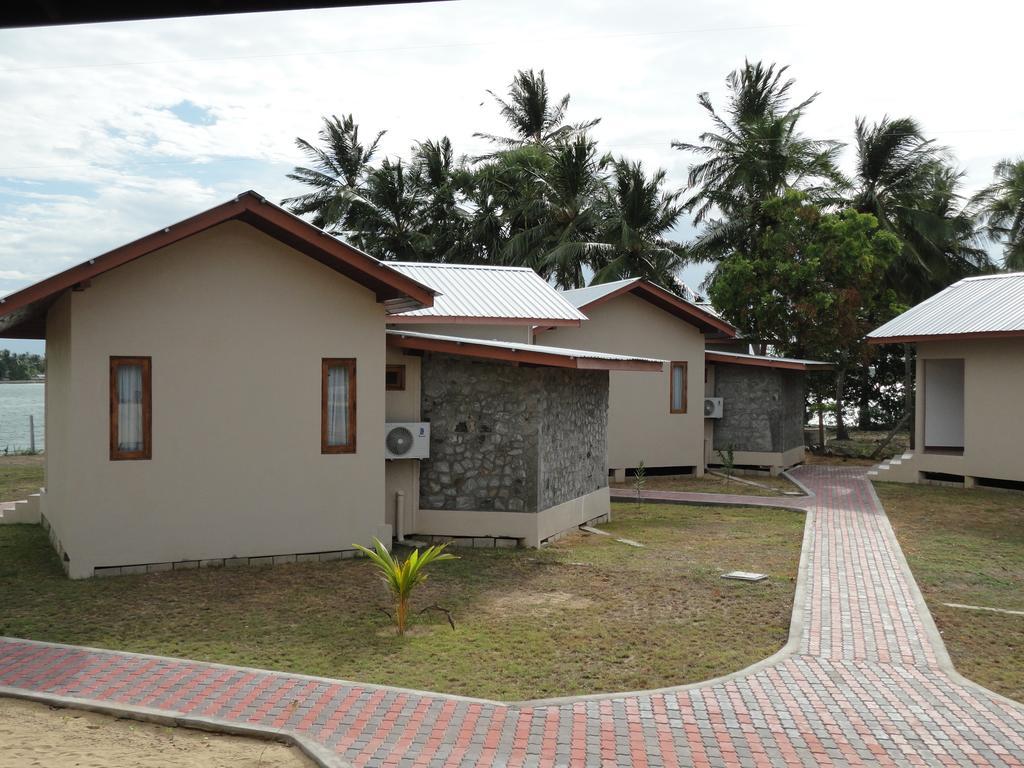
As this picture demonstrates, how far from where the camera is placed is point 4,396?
3797 inches

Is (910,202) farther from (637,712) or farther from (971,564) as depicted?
(637,712)

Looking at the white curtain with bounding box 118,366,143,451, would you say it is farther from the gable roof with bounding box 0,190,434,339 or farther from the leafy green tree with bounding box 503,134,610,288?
the leafy green tree with bounding box 503,134,610,288

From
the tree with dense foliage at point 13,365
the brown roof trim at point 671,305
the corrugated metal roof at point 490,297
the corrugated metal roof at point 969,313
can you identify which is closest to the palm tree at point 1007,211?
the corrugated metal roof at point 969,313

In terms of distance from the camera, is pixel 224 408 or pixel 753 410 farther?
pixel 753 410

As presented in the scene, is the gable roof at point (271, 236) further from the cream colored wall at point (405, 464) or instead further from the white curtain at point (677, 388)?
the white curtain at point (677, 388)

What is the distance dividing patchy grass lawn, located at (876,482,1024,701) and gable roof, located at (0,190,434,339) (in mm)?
7035

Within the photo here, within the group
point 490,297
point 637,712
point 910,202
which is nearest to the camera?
point 637,712

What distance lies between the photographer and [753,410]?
2342 cm

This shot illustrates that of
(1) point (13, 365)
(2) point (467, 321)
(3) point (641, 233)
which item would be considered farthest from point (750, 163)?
(1) point (13, 365)

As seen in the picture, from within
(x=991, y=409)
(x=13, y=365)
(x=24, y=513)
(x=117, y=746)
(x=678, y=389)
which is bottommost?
(x=117, y=746)

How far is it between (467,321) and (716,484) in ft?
24.0

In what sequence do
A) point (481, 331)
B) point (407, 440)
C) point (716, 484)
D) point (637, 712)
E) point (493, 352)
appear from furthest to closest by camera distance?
point (716, 484) → point (481, 331) → point (407, 440) → point (493, 352) → point (637, 712)

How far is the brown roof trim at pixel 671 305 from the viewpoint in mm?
20922

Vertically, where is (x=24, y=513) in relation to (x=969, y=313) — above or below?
below
